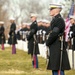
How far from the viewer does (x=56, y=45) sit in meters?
10.8

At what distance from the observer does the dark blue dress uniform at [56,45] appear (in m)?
10.6

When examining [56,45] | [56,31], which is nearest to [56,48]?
[56,45]

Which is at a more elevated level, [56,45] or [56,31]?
[56,31]

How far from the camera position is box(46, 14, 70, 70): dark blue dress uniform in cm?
1060

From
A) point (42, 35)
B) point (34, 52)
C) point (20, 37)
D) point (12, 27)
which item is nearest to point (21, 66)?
point (34, 52)

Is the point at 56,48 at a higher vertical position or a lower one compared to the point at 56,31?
lower

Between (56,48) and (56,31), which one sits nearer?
(56,31)

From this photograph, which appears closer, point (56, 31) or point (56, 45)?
point (56, 31)

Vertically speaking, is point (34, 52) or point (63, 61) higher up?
point (63, 61)

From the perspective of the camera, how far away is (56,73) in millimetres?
10789

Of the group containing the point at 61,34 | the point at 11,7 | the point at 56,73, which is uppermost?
the point at 61,34

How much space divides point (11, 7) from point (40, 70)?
240 feet

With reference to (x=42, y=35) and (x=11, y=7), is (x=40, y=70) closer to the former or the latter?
(x=42, y=35)

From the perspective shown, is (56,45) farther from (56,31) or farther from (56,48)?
(56,31)
